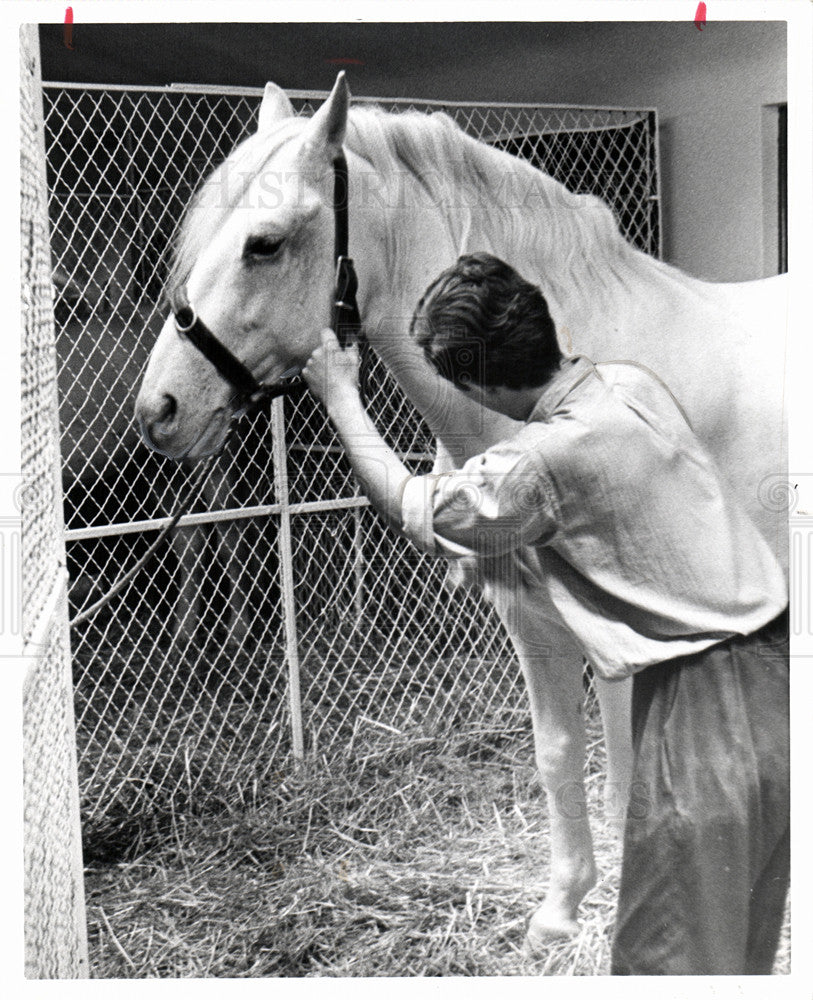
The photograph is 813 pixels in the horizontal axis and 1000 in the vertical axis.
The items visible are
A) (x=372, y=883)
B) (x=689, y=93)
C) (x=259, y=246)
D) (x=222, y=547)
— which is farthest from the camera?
(x=222, y=547)

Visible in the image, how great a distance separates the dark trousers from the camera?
179cm

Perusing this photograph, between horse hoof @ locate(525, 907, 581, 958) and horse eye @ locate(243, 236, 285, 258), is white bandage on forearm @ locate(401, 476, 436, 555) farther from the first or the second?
horse hoof @ locate(525, 907, 581, 958)

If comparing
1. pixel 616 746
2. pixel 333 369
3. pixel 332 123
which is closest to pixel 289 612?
pixel 333 369

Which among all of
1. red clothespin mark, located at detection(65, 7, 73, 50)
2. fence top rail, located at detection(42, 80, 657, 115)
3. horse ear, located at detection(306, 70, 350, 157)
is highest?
red clothespin mark, located at detection(65, 7, 73, 50)

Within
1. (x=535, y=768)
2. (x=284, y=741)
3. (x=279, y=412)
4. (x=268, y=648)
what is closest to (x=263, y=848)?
(x=284, y=741)

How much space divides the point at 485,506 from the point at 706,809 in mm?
672

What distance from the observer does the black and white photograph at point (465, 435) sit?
5.63 feet

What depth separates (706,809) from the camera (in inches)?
70.6

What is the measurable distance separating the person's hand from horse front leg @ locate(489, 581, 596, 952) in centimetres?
47

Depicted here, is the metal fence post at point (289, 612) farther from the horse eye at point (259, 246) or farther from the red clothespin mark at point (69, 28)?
the red clothespin mark at point (69, 28)

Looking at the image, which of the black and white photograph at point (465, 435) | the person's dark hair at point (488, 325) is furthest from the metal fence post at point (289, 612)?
the person's dark hair at point (488, 325)

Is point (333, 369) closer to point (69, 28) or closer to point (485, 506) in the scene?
point (485, 506)

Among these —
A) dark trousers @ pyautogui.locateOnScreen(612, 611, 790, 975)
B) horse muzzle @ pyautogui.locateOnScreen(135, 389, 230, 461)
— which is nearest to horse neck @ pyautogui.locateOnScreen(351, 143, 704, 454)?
horse muzzle @ pyautogui.locateOnScreen(135, 389, 230, 461)

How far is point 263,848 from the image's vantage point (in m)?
1.94
